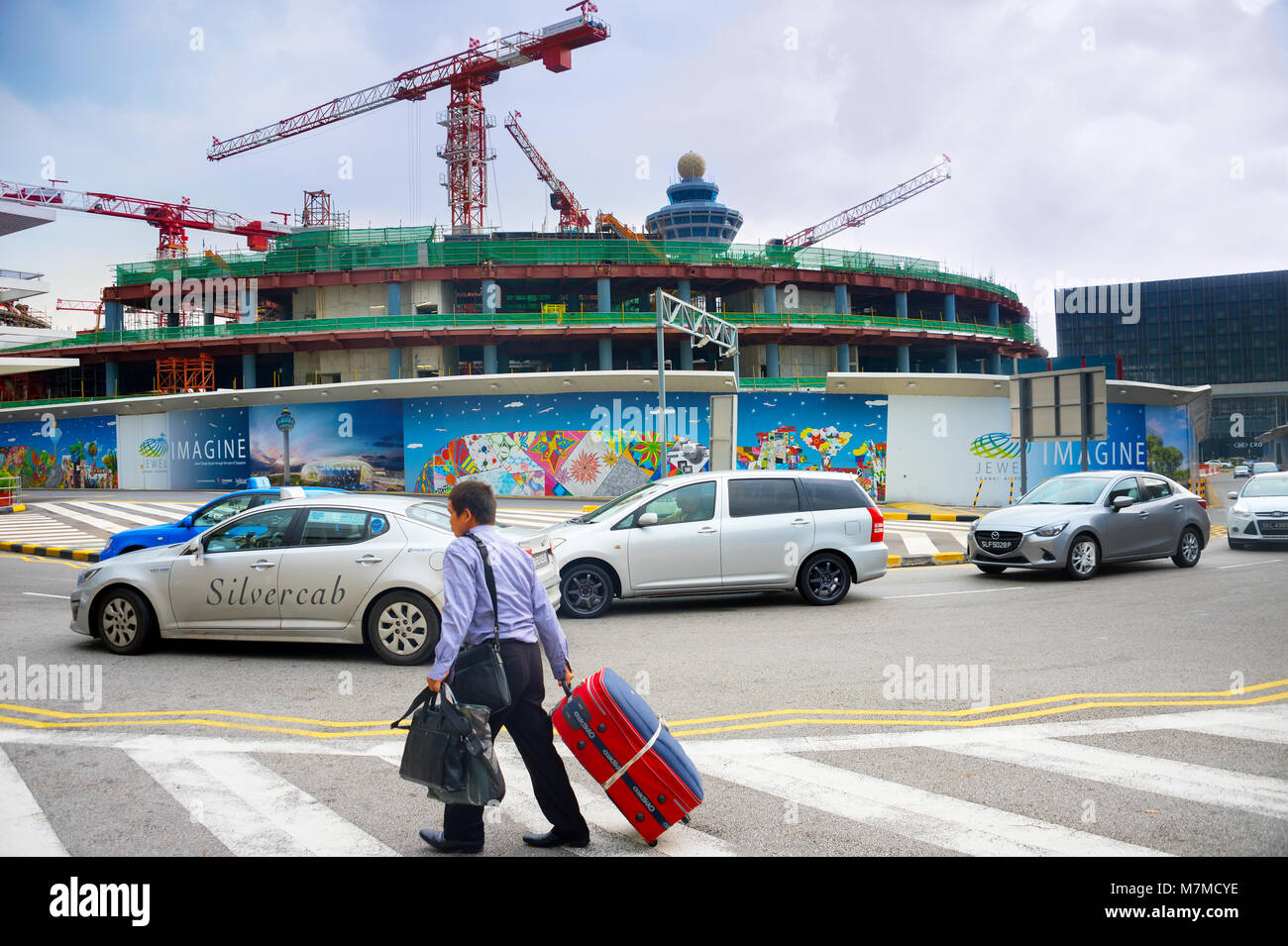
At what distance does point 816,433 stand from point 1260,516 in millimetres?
14255

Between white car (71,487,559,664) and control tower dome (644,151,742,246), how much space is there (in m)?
74.9

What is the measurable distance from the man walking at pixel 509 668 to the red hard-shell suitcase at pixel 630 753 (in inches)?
6.0

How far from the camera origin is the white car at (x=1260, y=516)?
16.3 meters

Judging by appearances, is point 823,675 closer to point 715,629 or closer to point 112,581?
point 715,629

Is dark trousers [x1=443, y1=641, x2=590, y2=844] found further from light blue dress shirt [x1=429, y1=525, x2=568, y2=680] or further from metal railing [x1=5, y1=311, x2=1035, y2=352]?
metal railing [x1=5, y1=311, x2=1035, y2=352]

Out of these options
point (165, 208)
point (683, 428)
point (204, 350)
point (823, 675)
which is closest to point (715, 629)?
point (823, 675)

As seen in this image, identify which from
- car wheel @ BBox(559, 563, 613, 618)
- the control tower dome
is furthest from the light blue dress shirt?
the control tower dome

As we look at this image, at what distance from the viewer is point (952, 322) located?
5628 centimetres

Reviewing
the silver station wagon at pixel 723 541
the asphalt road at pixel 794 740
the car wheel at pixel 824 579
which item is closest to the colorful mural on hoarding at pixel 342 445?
the asphalt road at pixel 794 740

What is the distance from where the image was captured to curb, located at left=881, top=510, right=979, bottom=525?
23.8 m

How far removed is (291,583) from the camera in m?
8.06

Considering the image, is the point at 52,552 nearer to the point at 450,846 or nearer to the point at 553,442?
the point at 553,442

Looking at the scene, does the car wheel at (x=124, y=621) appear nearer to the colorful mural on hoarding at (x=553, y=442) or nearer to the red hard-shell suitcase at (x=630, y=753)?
the red hard-shell suitcase at (x=630, y=753)
